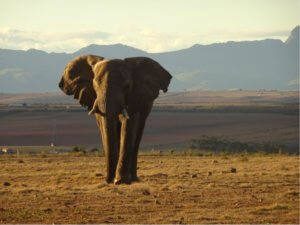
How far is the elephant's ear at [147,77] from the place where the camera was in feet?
77.8

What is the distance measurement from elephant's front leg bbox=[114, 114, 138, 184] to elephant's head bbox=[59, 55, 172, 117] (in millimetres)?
517

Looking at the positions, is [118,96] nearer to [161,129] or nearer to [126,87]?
[126,87]

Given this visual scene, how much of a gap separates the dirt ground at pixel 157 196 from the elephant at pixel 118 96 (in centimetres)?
83

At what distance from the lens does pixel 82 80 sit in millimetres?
24422

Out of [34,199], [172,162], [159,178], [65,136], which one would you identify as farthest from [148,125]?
[34,199]

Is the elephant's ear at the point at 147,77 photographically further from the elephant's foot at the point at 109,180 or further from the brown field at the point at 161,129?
the brown field at the point at 161,129

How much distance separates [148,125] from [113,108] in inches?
2674

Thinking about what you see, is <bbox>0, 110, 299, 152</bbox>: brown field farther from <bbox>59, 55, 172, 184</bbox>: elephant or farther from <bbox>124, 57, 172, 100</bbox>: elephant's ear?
<bbox>59, 55, 172, 184</bbox>: elephant

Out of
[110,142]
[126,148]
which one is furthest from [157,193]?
[126,148]

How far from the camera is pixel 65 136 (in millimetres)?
79188

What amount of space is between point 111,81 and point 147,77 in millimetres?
2238

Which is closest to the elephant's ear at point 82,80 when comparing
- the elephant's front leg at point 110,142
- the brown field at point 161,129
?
the elephant's front leg at point 110,142

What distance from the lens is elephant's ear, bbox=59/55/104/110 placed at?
78.6 ft

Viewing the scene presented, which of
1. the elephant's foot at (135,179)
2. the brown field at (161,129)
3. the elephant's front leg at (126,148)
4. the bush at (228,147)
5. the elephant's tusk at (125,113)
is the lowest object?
the brown field at (161,129)
